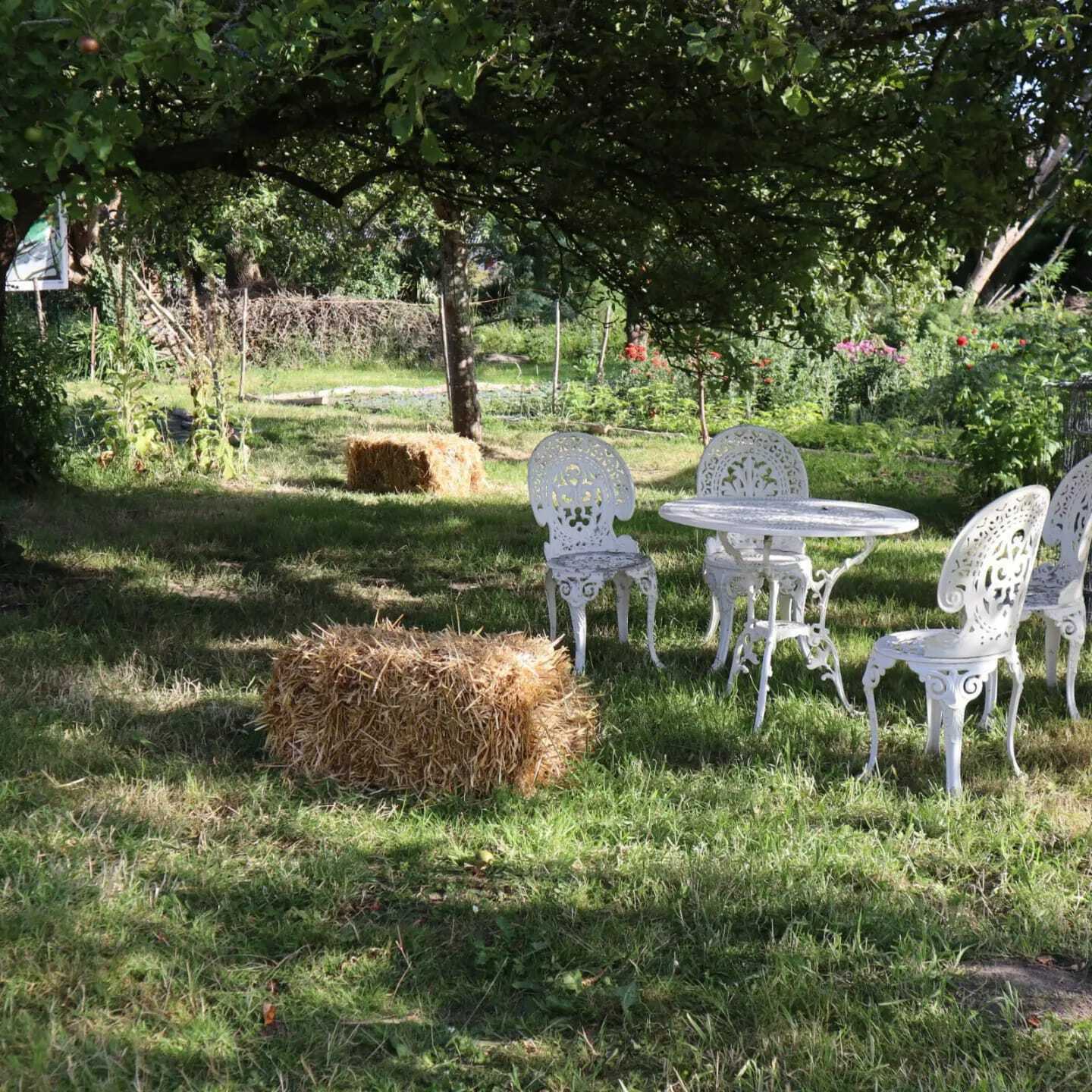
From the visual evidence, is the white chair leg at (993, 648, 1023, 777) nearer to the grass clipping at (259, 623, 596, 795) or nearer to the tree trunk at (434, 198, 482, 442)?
the grass clipping at (259, 623, 596, 795)

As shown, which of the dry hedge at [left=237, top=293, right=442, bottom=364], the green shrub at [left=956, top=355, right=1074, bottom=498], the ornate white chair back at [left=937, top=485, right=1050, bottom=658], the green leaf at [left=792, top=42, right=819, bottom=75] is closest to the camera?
the green leaf at [left=792, top=42, right=819, bottom=75]

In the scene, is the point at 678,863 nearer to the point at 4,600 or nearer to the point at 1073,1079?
the point at 1073,1079

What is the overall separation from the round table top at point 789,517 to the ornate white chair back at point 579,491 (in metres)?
0.46

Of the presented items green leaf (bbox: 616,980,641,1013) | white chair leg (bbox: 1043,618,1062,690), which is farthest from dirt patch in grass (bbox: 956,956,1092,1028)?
white chair leg (bbox: 1043,618,1062,690)

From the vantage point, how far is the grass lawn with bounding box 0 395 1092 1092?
2662mm

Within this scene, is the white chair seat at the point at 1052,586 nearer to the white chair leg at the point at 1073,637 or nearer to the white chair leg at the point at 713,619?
the white chair leg at the point at 1073,637

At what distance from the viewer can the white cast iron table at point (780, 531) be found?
4.86 m

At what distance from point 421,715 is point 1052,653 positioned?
2924 millimetres

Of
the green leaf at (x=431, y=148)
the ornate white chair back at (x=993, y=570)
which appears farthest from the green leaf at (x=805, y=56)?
the ornate white chair back at (x=993, y=570)

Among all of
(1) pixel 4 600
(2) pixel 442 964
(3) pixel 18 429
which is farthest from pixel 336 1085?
(3) pixel 18 429

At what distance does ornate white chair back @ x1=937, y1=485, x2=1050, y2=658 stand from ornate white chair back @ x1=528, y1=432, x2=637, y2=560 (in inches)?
88.6

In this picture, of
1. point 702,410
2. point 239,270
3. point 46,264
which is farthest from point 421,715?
point 239,270

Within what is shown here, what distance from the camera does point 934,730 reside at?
4.61m

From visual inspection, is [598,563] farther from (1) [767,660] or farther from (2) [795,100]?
(2) [795,100]
